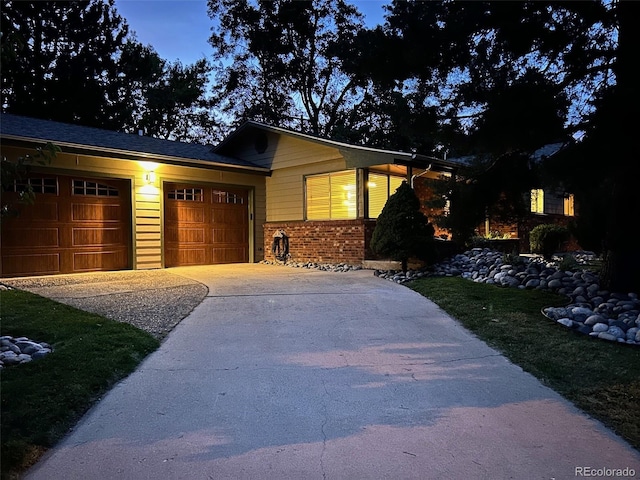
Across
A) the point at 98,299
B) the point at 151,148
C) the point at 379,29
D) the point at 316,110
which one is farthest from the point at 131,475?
the point at 316,110

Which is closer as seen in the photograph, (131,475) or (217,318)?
(131,475)

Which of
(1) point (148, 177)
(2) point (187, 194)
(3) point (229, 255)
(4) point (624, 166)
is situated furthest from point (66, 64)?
(4) point (624, 166)

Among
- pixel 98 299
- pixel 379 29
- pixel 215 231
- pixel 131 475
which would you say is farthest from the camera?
pixel 215 231

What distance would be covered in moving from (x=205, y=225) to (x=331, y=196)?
3484mm

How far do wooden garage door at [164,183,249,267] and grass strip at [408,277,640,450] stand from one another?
23.2ft

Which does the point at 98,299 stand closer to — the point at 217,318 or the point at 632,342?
the point at 217,318

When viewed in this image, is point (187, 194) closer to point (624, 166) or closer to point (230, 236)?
point (230, 236)

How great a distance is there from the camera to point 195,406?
2891 millimetres

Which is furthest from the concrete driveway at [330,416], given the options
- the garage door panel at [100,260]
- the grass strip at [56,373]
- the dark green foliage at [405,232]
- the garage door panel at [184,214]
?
the garage door panel at [184,214]

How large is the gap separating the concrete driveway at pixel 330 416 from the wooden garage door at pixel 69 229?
20.2ft

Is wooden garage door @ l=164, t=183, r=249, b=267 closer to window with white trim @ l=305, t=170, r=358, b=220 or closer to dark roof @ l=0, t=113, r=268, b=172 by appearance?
dark roof @ l=0, t=113, r=268, b=172

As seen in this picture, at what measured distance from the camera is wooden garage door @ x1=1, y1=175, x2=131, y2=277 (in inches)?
352

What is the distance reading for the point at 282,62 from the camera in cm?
2581

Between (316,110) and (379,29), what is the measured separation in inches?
824
